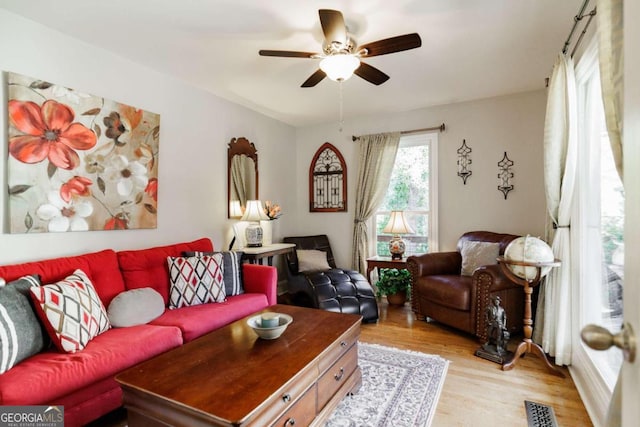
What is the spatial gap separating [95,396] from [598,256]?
3.26 m

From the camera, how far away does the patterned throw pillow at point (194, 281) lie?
2.61 metres

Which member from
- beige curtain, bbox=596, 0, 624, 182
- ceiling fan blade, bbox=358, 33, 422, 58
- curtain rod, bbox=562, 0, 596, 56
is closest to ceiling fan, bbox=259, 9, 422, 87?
ceiling fan blade, bbox=358, 33, 422, 58

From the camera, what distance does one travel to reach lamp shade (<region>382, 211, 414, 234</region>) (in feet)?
13.0

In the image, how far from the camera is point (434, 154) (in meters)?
4.21

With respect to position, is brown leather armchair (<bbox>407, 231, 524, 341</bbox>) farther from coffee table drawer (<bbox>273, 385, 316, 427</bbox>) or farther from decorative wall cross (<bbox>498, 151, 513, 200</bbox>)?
coffee table drawer (<bbox>273, 385, 316, 427</bbox>)

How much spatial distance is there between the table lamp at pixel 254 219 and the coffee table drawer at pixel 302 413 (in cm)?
236

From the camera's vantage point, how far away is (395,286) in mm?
4059

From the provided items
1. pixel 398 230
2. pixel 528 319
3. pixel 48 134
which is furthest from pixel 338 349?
pixel 48 134

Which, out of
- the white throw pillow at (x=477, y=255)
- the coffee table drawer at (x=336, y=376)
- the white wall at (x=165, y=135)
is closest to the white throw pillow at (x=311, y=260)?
the white wall at (x=165, y=135)

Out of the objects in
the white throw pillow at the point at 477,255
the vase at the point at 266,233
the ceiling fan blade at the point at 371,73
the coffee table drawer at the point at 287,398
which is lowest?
the coffee table drawer at the point at 287,398

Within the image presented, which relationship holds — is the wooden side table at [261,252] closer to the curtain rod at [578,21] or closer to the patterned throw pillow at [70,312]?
the patterned throw pillow at [70,312]

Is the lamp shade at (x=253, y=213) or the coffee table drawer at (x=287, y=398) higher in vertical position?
the lamp shade at (x=253, y=213)

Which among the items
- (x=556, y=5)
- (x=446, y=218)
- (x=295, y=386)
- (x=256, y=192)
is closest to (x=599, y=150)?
(x=556, y=5)

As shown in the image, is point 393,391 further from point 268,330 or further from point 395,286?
point 395,286
